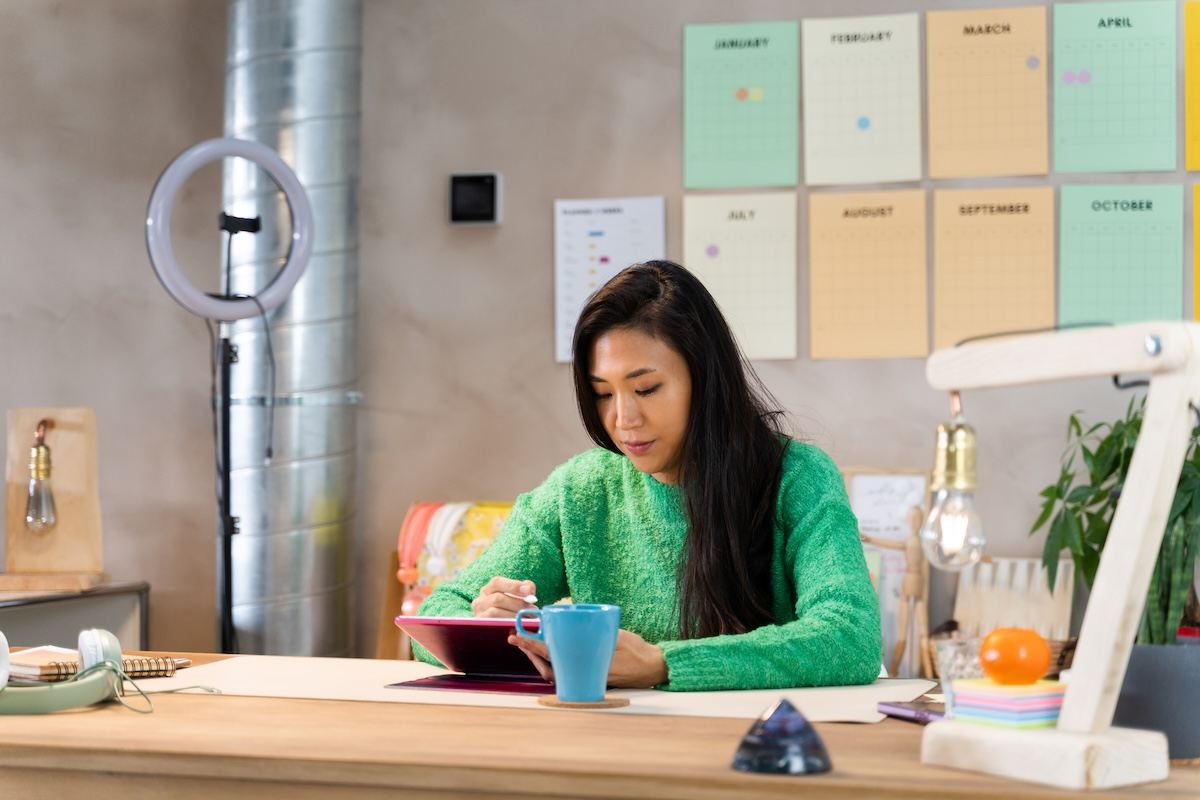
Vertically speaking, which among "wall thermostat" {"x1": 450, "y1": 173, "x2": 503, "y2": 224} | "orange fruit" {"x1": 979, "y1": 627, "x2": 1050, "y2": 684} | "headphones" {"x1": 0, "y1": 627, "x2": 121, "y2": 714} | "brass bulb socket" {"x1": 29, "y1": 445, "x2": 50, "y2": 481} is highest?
"wall thermostat" {"x1": 450, "y1": 173, "x2": 503, "y2": 224}

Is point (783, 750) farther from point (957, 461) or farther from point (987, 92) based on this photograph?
point (987, 92)

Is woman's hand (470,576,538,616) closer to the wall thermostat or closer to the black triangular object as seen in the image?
the black triangular object

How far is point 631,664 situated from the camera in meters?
1.46

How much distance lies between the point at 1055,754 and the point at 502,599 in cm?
84

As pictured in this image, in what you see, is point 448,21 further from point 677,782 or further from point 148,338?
point 677,782

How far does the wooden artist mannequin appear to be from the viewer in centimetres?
287

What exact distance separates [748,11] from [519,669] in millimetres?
2059

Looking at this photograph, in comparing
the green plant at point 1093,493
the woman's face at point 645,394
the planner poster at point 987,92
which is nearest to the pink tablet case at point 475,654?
the woman's face at point 645,394

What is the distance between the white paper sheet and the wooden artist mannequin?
127 cm

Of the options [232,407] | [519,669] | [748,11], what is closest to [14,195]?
[232,407]

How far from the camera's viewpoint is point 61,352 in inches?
130

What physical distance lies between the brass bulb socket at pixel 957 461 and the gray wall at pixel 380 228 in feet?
7.11

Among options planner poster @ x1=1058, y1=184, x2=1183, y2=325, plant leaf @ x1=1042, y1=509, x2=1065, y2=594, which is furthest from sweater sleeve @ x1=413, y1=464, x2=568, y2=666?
planner poster @ x1=1058, y1=184, x2=1183, y2=325

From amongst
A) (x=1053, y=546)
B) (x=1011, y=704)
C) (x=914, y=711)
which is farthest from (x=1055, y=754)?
(x=1053, y=546)
